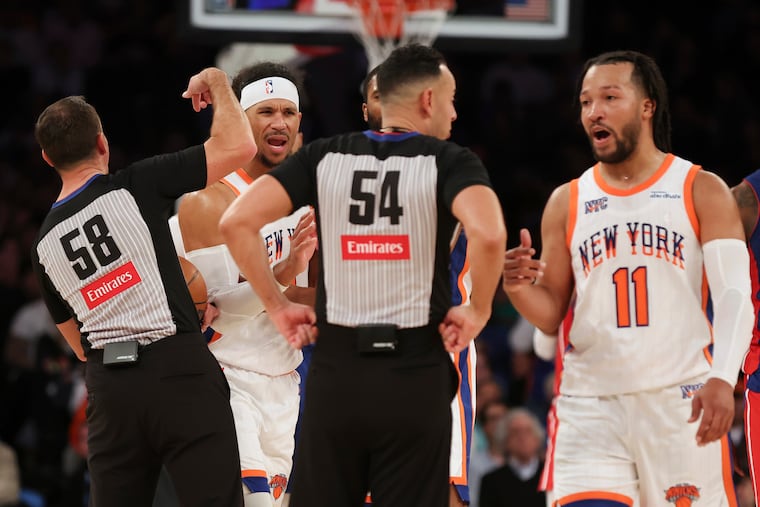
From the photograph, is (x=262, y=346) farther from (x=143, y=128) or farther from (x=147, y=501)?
(x=143, y=128)

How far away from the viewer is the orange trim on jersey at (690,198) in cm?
555

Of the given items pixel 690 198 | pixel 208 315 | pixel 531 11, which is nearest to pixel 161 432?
pixel 208 315

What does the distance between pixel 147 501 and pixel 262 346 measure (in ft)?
3.97

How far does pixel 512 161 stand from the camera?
15.9 m

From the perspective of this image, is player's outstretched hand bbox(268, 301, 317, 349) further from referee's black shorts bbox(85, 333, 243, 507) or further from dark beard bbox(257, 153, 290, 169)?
dark beard bbox(257, 153, 290, 169)

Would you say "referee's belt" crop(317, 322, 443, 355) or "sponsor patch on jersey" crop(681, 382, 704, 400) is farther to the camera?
"sponsor patch on jersey" crop(681, 382, 704, 400)

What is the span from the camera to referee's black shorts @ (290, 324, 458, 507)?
4785 millimetres

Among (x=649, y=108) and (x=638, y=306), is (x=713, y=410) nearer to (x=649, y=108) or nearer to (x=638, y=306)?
(x=638, y=306)

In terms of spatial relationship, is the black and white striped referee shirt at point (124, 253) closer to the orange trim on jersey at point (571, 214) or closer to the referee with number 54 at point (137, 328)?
the referee with number 54 at point (137, 328)

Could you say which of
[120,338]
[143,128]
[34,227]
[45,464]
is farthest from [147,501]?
Result: [143,128]

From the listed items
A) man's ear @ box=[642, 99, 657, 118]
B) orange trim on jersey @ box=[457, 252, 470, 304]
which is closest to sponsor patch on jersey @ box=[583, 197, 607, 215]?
man's ear @ box=[642, 99, 657, 118]

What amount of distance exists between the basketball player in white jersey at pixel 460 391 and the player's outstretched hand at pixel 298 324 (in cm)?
150

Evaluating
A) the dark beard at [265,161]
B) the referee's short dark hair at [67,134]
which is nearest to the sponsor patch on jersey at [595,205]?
the dark beard at [265,161]

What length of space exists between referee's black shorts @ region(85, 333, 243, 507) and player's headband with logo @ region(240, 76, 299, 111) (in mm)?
1790
